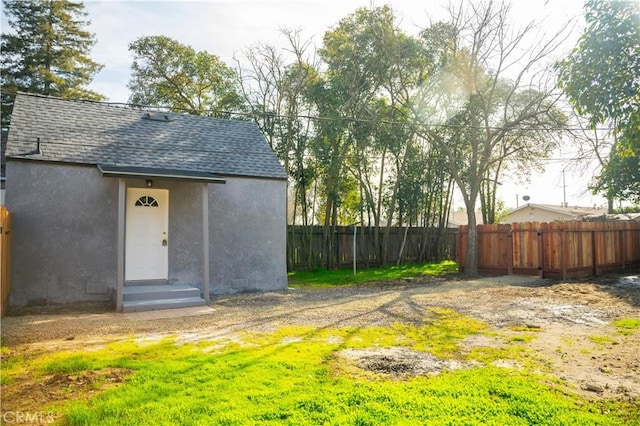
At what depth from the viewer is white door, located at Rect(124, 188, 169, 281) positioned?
879cm

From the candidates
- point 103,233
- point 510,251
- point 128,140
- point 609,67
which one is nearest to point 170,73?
point 128,140

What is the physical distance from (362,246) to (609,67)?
12.0m

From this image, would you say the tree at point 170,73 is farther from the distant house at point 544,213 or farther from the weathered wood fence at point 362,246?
the distant house at point 544,213

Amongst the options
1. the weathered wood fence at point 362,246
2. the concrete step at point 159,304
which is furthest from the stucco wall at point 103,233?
the weathered wood fence at point 362,246

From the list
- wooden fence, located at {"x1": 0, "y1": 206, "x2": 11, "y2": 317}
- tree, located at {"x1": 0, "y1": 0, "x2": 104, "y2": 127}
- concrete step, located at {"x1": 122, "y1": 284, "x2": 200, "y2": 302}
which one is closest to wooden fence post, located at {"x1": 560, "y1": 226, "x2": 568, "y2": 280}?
concrete step, located at {"x1": 122, "y1": 284, "x2": 200, "y2": 302}

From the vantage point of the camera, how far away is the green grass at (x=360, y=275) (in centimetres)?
1197

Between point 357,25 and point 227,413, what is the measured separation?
49.5 ft

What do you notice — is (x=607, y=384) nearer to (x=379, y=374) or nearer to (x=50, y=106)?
(x=379, y=374)

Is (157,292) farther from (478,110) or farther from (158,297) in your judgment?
(478,110)

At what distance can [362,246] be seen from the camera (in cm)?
1603

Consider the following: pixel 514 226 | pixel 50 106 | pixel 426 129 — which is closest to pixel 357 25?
pixel 426 129

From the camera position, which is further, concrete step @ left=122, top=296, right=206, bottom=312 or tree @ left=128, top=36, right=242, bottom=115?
tree @ left=128, top=36, right=242, bottom=115

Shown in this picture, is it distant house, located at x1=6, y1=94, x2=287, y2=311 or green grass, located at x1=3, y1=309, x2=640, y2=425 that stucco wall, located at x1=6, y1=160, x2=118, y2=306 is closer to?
distant house, located at x1=6, y1=94, x2=287, y2=311

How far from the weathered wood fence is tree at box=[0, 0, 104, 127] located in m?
14.6
